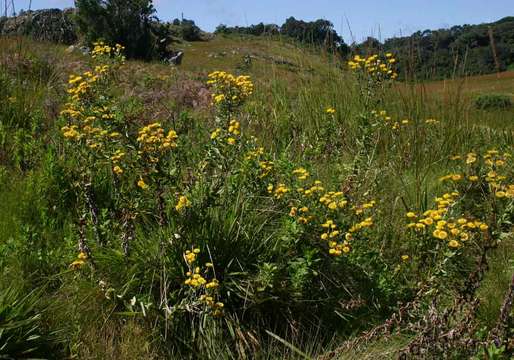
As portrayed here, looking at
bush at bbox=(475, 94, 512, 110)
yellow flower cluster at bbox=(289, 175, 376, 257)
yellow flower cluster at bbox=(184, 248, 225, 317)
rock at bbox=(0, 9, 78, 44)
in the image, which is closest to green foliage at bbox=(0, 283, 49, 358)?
yellow flower cluster at bbox=(184, 248, 225, 317)

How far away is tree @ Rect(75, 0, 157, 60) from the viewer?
20.3m

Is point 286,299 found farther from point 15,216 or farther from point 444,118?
point 444,118

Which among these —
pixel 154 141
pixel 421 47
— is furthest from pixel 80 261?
pixel 421 47

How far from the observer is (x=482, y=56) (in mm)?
6816

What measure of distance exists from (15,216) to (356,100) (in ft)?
12.4

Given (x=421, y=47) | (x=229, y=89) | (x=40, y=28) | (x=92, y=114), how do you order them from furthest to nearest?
(x=40, y=28) → (x=421, y=47) → (x=229, y=89) → (x=92, y=114)

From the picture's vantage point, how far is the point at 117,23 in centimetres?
2105

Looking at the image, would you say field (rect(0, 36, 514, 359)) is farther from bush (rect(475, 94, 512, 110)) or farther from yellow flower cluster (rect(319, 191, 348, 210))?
bush (rect(475, 94, 512, 110))

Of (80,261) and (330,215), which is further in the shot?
(330,215)

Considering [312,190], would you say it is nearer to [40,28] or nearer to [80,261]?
[80,261]

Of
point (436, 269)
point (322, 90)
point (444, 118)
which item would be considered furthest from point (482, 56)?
point (436, 269)

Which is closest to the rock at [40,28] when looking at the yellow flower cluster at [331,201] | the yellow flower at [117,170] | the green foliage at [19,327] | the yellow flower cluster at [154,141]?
the yellow flower at [117,170]

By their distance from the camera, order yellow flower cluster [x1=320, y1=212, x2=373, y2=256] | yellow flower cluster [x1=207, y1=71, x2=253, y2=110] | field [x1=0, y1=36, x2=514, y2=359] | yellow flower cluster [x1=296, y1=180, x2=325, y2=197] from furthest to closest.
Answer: yellow flower cluster [x1=207, y1=71, x2=253, y2=110]
yellow flower cluster [x1=296, y1=180, x2=325, y2=197]
yellow flower cluster [x1=320, y1=212, x2=373, y2=256]
field [x1=0, y1=36, x2=514, y2=359]

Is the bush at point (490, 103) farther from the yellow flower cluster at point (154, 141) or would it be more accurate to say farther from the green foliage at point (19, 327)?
the green foliage at point (19, 327)
